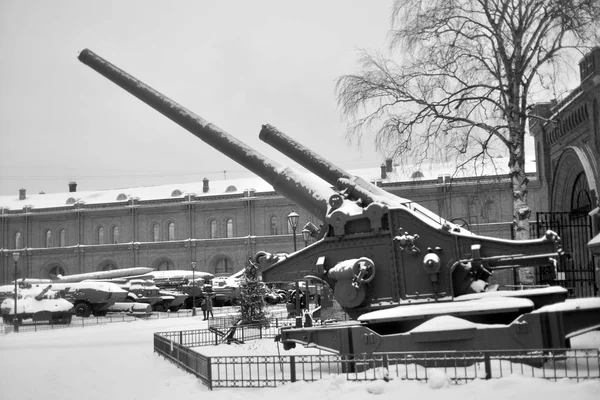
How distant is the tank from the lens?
33.2 meters

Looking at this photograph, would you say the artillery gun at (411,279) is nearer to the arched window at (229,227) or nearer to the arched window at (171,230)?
the arched window at (229,227)

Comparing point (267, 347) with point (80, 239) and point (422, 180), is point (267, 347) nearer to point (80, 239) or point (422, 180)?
point (422, 180)

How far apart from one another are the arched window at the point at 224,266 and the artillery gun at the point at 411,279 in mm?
48859

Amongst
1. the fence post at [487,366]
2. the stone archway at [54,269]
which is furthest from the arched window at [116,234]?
the fence post at [487,366]

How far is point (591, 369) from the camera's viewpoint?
10.1 metres

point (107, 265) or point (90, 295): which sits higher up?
point (107, 265)

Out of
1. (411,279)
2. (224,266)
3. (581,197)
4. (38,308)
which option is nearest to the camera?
(411,279)

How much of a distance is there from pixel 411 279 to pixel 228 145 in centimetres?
454

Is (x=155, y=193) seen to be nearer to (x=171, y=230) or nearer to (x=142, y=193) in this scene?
(x=142, y=193)

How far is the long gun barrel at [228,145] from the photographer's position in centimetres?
1295

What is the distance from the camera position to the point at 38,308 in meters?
33.4

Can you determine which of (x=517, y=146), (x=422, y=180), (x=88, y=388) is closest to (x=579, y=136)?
(x=517, y=146)

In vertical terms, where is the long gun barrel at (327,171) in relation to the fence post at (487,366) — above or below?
above

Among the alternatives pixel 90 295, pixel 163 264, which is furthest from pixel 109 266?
pixel 90 295
